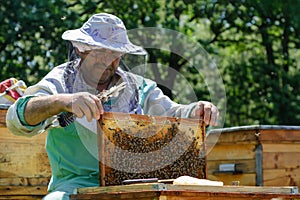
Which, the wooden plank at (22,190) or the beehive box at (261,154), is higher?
the beehive box at (261,154)

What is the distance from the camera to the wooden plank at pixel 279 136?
712 cm

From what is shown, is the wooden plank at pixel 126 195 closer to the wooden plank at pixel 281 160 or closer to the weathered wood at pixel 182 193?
the weathered wood at pixel 182 193

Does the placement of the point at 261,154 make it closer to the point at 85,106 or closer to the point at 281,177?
the point at 281,177

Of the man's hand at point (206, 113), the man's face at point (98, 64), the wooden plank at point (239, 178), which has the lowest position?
the wooden plank at point (239, 178)

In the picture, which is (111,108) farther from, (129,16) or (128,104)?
(129,16)

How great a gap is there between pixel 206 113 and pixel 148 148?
0.40 meters

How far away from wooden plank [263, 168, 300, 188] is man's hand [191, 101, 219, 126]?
141 inches

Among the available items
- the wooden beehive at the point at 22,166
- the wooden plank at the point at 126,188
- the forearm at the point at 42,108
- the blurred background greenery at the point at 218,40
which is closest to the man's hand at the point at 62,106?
the forearm at the point at 42,108

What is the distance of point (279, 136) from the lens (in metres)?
7.20

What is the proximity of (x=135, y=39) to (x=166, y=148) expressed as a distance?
37.9 inches

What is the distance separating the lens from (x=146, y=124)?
11.6 feet

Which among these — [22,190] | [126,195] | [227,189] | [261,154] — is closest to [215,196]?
[227,189]

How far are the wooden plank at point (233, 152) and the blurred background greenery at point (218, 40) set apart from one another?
23.1ft

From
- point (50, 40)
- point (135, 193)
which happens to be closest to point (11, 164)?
point (135, 193)
